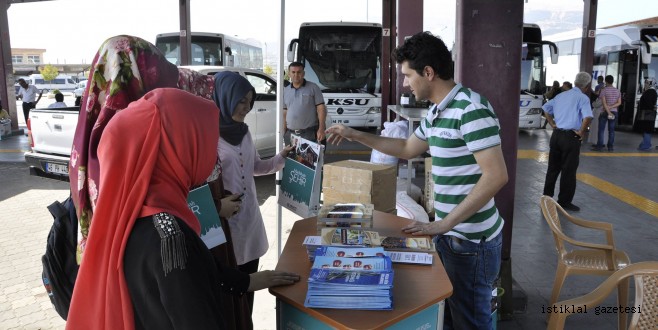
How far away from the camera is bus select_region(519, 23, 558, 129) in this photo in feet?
48.0

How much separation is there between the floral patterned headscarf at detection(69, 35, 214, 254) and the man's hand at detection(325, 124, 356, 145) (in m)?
1.13

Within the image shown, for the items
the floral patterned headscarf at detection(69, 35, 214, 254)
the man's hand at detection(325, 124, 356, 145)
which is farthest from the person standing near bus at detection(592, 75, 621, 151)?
the floral patterned headscarf at detection(69, 35, 214, 254)

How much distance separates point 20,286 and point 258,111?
4.88 m

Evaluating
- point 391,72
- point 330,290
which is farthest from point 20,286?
point 391,72

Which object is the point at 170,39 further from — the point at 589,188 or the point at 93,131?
the point at 93,131

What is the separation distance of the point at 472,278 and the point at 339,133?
113 centimetres

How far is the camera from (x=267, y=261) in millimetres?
4992

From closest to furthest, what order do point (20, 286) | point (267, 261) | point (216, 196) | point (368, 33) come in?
point (216, 196) < point (20, 286) < point (267, 261) < point (368, 33)

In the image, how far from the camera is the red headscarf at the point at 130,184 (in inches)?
55.4

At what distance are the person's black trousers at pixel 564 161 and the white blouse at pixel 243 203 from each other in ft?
17.1

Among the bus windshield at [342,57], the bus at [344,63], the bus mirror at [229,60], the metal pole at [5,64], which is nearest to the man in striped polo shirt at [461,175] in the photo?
the bus at [344,63]

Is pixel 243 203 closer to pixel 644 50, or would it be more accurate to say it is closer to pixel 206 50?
pixel 206 50

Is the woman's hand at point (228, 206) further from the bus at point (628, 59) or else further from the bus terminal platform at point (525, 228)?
the bus at point (628, 59)

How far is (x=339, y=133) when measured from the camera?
10.1 ft
